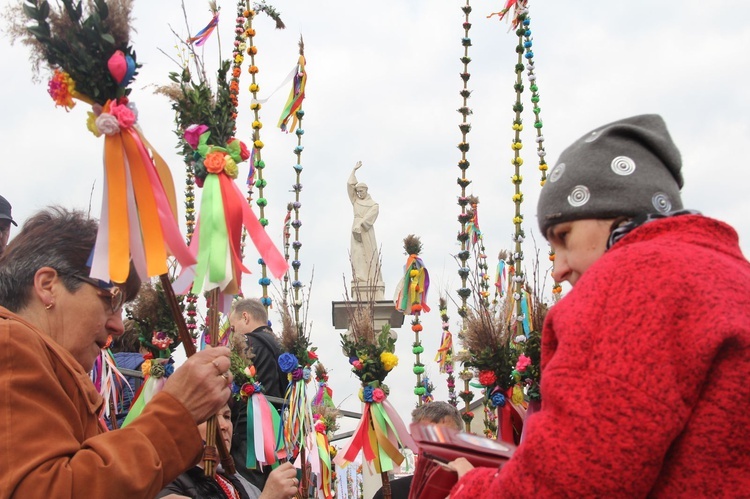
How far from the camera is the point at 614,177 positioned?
1737mm

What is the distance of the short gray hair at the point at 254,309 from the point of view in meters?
6.14

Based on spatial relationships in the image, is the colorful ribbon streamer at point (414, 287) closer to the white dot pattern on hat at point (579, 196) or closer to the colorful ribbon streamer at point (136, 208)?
the colorful ribbon streamer at point (136, 208)

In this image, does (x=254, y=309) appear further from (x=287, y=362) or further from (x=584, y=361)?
(x=584, y=361)

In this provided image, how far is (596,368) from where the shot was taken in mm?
1425

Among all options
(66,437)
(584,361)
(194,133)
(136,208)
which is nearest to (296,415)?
(194,133)

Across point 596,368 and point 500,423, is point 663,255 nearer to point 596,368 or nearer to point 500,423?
point 596,368

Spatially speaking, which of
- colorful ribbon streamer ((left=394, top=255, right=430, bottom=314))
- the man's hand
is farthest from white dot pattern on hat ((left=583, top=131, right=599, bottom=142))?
colorful ribbon streamer ((left=394, top=255, right=430, bottom=314))

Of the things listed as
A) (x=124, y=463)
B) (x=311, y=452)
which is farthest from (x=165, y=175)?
(x=311, y=452)

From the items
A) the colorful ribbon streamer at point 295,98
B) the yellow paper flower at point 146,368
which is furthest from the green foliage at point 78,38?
the colorful ribbon streamer at point 295,98

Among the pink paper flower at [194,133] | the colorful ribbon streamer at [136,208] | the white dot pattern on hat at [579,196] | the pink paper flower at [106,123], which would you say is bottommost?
the white dot pattern on hat at [579,196]

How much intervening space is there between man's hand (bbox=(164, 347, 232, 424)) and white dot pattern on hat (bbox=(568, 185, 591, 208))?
115 cm

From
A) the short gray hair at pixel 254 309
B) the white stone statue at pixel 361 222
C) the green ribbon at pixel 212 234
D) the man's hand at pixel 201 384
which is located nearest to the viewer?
the man's hand at pixel 201 384

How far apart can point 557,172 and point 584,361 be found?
521mm

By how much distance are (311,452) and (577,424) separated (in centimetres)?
456
